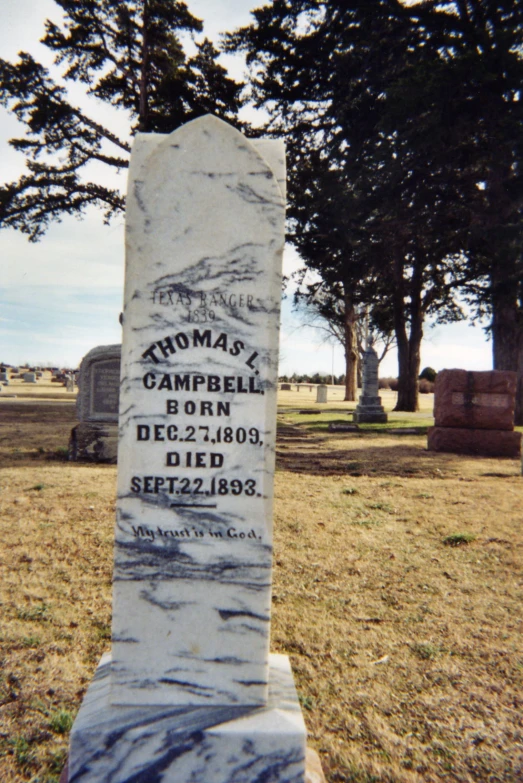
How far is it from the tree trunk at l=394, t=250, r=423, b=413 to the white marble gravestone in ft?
55.6

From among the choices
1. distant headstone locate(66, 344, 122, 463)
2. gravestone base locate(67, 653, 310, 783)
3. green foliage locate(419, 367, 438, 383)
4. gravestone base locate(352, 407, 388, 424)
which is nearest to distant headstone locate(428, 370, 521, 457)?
distant headstone locate(66, 344, 122, 463)

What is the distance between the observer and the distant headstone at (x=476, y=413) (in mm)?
9789

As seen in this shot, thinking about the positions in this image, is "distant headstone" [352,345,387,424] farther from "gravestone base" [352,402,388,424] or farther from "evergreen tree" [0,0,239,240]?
"evergreen tree" [0,0,239,240]

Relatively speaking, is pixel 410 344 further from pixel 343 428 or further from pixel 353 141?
pixel 353 141

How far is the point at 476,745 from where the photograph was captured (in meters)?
2.19

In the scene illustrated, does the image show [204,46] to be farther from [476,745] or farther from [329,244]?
[476,745]

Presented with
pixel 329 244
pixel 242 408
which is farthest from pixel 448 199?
pixel 242 408

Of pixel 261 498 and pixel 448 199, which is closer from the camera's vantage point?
pixel 261 498

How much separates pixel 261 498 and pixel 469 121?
11070mm

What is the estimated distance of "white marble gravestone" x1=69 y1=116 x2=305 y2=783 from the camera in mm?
2014

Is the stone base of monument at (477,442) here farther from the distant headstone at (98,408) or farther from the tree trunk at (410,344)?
the tree trunk at (410,344)

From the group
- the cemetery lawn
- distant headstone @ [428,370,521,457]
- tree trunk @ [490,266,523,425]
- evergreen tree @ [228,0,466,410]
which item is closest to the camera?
the cemetery lawn

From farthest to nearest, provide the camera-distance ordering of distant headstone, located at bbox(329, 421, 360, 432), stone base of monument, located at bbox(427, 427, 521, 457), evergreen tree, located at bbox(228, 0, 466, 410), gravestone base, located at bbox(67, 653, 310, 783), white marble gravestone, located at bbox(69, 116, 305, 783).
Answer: distant headstone, located at bbox(329, 421, 360, 432), evergreen tree, located at bbox(228, 0, 466, 410), stone base of monument, located at bbox(427, 427, 521, 457), white marble gravestone, located at bbox(69, 116, 305, 783), gravestone base, located at bbox(67, 653, 310, 783)

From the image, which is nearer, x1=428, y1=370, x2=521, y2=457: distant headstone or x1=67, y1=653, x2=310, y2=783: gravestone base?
x1=67, y1=653, x2=310, y2=783: gravestone base
